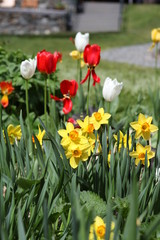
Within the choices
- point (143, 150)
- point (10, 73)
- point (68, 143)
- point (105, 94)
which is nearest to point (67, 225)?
point (68, 143)

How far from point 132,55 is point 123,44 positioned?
85.3 inches

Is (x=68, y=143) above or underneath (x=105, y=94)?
underneath

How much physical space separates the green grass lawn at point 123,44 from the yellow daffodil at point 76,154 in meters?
1.27

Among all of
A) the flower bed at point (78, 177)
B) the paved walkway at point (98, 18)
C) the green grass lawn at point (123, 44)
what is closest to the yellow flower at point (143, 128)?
the flower bed at point (78, 177)

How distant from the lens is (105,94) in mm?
1966

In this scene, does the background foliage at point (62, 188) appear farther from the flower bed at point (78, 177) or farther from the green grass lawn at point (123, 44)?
the green grass lawn at point (123, 44)

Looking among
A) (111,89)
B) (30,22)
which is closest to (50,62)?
(111,89)

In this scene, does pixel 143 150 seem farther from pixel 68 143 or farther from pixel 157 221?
pixel 157 221

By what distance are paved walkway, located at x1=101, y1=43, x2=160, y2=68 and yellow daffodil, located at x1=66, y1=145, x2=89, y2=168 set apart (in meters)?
7.48

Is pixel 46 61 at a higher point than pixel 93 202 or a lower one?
higher

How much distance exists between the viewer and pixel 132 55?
10.6m

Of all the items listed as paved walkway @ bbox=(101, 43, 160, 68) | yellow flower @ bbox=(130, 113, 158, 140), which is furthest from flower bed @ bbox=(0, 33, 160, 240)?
paved walkway @ bbox=(101, 43, 160, 68)

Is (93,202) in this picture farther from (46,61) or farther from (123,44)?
(123,44)

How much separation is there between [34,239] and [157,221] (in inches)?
21.6
